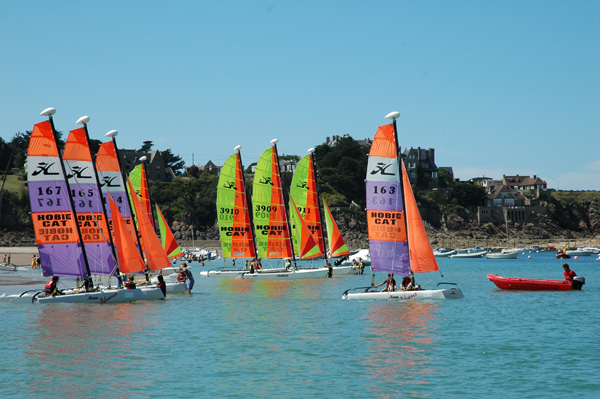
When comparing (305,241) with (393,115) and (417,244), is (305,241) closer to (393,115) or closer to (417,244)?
(417,244)

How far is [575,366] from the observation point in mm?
19156

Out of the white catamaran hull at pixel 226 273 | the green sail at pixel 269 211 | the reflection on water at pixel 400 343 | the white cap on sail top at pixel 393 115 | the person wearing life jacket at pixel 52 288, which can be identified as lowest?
the reflection on water at pixel 400 343

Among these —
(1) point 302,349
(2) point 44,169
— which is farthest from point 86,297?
(1) point 302,349

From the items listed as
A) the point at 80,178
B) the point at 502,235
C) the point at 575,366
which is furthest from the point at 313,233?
the point at 502,235

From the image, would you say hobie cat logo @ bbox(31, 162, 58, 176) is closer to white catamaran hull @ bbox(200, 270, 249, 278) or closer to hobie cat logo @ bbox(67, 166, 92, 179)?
hobie cat logo @ bbox(67, 166, 92, 179)

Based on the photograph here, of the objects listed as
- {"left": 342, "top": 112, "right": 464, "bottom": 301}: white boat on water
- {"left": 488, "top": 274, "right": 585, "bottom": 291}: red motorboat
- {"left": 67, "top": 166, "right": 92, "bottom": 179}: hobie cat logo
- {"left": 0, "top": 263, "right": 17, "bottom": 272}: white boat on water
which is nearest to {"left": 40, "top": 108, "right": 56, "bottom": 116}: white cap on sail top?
{"left": 67, "top": 166, "right": 92, "bottom": 179}: hobie cat logo

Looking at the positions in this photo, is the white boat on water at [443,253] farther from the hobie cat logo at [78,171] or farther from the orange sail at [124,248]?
the hobie cat logo at [78,171]

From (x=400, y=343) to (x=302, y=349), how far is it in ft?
11.8

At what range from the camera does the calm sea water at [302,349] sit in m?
16.6

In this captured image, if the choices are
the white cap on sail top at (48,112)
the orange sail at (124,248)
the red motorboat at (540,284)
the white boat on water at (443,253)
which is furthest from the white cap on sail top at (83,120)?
the white boat on water at (443,253)

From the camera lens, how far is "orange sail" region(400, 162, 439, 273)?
3092 cm

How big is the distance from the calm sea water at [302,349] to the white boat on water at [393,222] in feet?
4.93

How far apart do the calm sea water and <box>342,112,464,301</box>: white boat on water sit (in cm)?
150

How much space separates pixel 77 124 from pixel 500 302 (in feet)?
83.1
